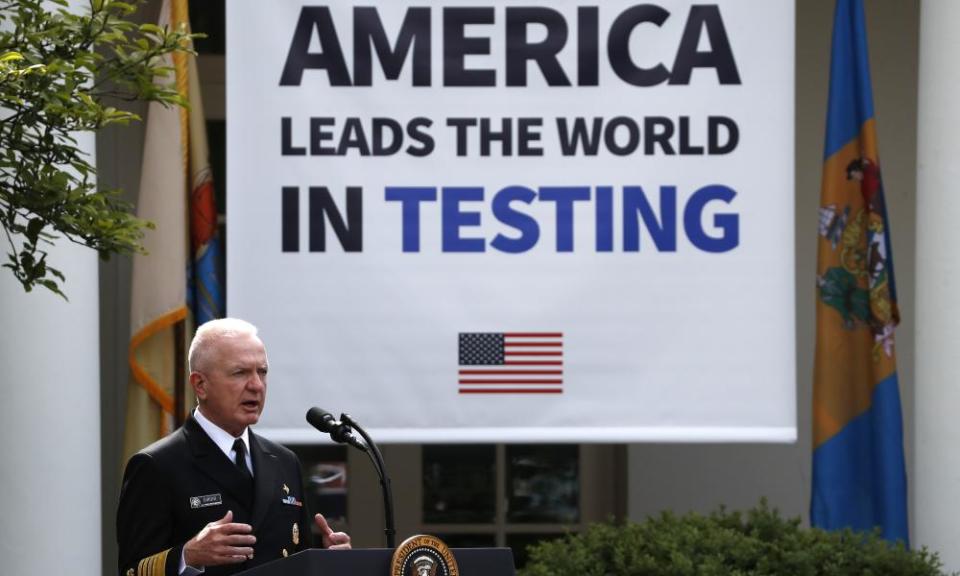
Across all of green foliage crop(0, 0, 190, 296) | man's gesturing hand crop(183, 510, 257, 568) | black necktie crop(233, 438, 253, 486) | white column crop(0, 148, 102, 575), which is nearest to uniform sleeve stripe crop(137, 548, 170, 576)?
man's gesturing hand crop(183, 510, 257, 568)

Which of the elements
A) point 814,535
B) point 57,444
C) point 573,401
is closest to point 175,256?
point 57,444

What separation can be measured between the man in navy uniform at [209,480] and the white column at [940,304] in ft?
15.3

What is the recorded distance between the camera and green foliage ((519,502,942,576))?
6.71 meters

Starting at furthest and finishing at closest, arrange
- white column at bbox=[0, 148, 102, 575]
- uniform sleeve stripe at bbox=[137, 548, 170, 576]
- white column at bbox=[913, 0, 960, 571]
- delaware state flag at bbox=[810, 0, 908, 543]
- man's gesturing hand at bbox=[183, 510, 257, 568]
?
delaware state flag at bbox=[810, 0, 908, 543], white column at bbox=[913, 0, 960, 571], white column at bbox=[0, 148, 102, 575], uniform sleeve stripe at bbox=[137, 548, 170, 576], man's gesturing hand at bbox=[183, 510, 257, 568]

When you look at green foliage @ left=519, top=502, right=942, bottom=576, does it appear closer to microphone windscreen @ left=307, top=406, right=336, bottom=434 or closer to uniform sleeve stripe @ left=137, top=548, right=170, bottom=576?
microphone windscreen @ left=307, top=406, right=336, bottom=434

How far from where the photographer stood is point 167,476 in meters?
A: 4.08

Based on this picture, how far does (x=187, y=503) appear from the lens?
4086mm

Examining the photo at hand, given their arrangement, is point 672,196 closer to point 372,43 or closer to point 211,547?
point 372,43

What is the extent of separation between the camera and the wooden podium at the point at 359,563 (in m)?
3.48

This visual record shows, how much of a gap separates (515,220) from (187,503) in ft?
13.9

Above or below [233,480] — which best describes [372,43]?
above

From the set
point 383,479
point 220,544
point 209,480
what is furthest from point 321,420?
point 220,544

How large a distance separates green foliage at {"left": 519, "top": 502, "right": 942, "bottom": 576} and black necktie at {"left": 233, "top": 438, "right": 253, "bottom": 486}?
2.81 m

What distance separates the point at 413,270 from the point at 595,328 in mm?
940
